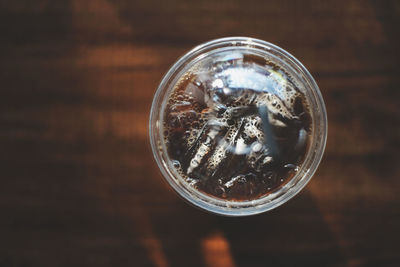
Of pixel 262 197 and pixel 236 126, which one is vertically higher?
pixel 236 126
